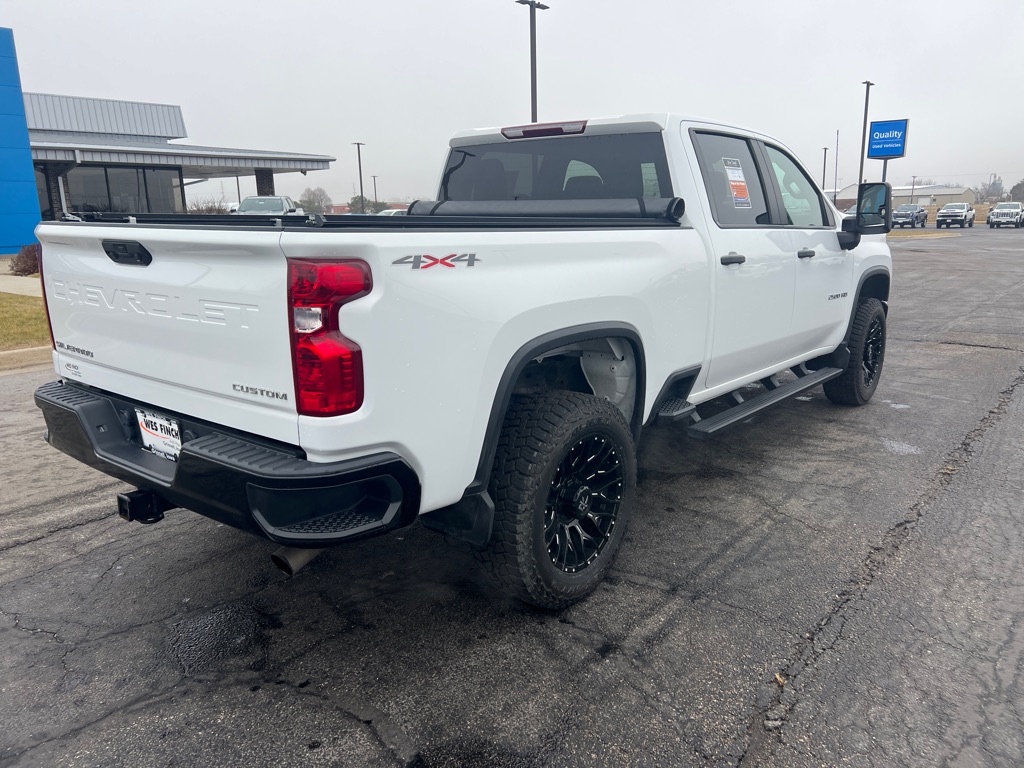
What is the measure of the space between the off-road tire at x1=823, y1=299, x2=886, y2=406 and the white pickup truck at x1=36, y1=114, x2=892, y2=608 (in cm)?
187

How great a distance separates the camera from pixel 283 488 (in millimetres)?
2189

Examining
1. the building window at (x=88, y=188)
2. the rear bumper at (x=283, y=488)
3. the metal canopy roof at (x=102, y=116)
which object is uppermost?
the metal canopy roof at (x=102, y=116)

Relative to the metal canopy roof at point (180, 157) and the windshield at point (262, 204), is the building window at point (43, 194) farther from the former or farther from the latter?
the windshield at point (262, 204)

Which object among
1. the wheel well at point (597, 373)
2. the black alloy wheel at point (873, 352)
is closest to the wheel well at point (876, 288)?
the black alloy wheel at point (873, 352)

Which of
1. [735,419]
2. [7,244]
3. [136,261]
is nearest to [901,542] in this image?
[735,419]

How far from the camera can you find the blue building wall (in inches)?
899

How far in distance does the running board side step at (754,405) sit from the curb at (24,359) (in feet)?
21.4

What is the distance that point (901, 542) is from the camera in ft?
11.9

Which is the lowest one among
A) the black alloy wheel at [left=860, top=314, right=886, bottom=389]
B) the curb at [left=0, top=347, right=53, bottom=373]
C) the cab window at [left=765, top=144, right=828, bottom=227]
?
the curb at [left=0, top=347, right=53, bottom=373]

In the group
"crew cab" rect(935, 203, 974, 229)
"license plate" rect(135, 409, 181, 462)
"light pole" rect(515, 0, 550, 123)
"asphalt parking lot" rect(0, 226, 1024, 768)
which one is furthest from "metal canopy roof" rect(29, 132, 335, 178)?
"crew cab" rect(935, 203, 974, 229)

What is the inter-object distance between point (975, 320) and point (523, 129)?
869cm

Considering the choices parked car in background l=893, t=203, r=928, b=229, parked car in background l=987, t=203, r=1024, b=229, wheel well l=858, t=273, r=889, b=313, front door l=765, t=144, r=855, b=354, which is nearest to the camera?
front door l=765, t=144, r=855, b=354

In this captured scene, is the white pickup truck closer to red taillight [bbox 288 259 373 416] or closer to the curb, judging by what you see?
red taillight [bbox 288 259 373 416]

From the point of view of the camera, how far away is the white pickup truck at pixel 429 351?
2215mm
